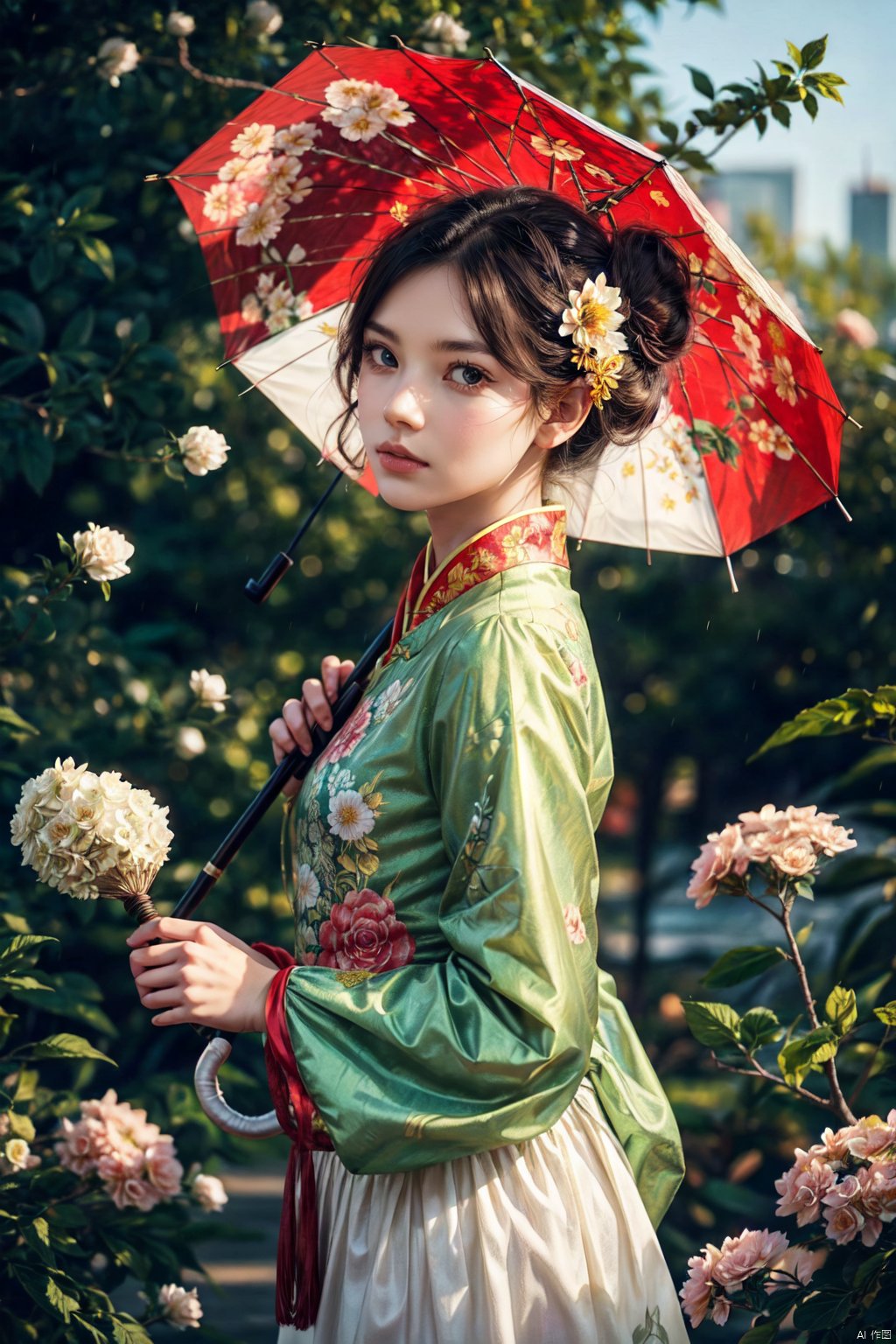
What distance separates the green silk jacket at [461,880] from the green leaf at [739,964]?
41cm

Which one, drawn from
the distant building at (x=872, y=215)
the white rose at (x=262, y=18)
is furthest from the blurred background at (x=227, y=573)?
the distant building at (x=872, y=215)

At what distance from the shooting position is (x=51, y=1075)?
2.60m

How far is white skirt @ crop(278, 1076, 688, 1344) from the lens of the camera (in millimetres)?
1384

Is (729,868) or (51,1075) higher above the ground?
A: (729,868)

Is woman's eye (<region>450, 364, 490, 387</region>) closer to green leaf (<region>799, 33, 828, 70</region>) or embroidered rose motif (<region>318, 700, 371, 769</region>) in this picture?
embroidered rose motif (<region>318, 700, 371, 769</region>)

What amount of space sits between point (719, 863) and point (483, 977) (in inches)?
28.8

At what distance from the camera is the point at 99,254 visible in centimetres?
234

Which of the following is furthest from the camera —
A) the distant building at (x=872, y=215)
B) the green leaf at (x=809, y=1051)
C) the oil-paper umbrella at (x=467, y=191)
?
the distant building at (x=872, y=215)

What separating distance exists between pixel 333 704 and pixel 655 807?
3095 mm

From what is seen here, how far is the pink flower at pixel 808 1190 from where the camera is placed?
172 centimetres

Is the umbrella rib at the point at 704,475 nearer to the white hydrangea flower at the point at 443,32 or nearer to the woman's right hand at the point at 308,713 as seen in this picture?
the woman's right hand at the point at 308,713

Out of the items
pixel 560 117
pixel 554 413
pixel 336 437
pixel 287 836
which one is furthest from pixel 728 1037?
pixel 560 117

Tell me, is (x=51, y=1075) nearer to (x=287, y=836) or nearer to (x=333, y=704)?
(x=287, y=836)

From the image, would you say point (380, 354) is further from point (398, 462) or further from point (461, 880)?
point (461, 880)
